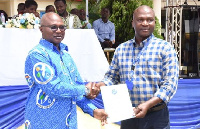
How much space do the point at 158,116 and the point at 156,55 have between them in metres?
0.49

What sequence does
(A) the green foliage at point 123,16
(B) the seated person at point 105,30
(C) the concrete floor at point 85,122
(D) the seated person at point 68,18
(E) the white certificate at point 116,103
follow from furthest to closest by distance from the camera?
(A) the green foliage at point 123,16 < (B) the seated person at point 105,30 < (D) the seated person at point 68,18 < (C) the concrete floor at point 85,122 < (E) the white certificate at point 116,103

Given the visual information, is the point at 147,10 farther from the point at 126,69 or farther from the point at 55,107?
the point at 55,107

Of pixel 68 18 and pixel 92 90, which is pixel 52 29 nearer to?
pixel 92 90

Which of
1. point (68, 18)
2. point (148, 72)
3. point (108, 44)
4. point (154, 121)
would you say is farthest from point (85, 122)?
point (108, 44)

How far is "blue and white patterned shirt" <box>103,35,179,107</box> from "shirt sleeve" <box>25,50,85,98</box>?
0.54 m

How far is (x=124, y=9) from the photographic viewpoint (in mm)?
11656

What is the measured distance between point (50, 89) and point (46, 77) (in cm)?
9

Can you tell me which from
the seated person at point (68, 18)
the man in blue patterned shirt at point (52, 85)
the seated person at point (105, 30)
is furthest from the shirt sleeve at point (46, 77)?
the seated person at point (105, 30)

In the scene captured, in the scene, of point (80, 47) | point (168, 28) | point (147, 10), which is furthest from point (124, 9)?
point (147, 10)

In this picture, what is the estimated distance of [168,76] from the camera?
306cm

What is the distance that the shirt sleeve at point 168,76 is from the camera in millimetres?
3031

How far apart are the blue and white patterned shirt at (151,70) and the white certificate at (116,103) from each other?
0.63ft

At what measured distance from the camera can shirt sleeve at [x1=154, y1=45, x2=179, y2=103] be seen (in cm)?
303

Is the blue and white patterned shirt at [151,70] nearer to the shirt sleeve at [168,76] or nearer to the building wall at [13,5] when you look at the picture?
the shirt sleeve at [168,76]
